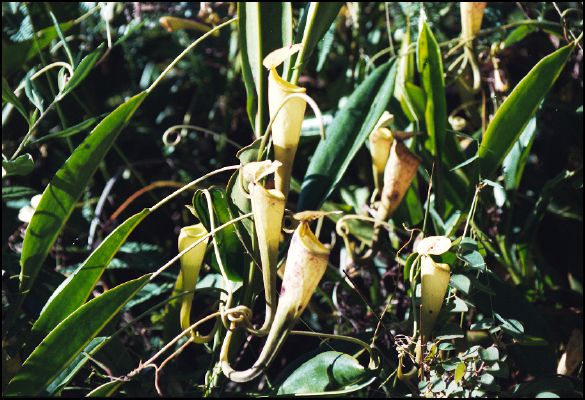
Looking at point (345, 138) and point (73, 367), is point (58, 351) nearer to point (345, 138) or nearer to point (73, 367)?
point (73, 367)

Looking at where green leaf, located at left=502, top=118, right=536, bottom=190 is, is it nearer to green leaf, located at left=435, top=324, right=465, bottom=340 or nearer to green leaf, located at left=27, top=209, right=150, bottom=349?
green leaf, located at left=435, top=324, right=465, bottom=340

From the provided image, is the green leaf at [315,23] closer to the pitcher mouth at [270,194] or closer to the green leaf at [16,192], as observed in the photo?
the pitcher mouth at [270,194]

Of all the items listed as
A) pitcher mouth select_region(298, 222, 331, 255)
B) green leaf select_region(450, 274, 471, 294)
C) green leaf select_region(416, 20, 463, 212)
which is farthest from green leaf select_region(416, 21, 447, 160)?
pitcher mouth select_region(298, 222, 331, 255)

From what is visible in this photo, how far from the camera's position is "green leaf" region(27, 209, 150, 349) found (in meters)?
0.66

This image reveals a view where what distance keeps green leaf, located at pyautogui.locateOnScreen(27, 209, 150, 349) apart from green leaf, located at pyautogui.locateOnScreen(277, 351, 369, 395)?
219 millimetres

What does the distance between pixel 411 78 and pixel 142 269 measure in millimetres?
469

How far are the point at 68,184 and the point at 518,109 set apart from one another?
1.66ft

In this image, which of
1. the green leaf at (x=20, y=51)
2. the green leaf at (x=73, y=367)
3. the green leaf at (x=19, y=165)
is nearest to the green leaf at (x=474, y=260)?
the green leaf at (x=73, y=367)

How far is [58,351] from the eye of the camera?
622mm

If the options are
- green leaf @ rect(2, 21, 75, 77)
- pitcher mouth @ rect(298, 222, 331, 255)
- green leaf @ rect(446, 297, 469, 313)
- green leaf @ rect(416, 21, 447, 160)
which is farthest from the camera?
green leaf @ rect(2, 21, 75, 77)

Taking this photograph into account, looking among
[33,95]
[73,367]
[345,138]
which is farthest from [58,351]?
[345,138]

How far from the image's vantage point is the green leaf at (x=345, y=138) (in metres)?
0.76

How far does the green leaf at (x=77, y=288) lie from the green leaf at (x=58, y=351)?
47 millimetres

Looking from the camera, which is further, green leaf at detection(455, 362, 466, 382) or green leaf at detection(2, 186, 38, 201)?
green leaf at detection(2, 186, 38, 201)
